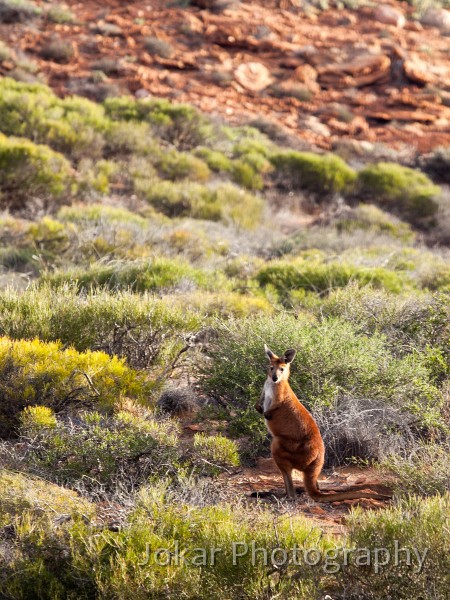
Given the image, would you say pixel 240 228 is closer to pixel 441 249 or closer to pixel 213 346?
pixel 441 249

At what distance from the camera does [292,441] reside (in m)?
5.11

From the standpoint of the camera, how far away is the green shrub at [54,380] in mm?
6118

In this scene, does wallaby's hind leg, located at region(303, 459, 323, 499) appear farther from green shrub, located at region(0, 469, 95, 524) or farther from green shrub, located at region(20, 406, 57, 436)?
green shrub, located at region(20, 406, 57, 436)

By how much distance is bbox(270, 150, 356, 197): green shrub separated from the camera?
21.2 meters

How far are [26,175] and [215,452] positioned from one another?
11.8 meters

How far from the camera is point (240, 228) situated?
54.1ft

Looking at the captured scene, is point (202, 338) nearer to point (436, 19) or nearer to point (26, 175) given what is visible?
point (26, 175)

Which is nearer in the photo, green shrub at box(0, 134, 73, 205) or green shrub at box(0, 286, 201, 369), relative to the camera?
green shrub at box(0, 286, 201, 369)

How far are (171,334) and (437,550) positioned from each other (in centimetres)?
414

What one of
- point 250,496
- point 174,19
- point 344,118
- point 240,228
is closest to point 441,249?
point 240,228

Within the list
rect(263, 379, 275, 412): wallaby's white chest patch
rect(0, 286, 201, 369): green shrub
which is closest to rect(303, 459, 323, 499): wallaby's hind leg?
rect(263, 379, 275, 412): wallaby's white chest patch

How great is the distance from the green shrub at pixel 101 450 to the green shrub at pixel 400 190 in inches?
622

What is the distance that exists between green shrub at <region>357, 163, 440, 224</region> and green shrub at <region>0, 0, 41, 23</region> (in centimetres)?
1361

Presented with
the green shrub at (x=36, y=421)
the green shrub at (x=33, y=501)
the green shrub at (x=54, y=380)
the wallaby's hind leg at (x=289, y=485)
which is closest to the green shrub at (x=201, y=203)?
the green shrub at (x=54, y=380)
